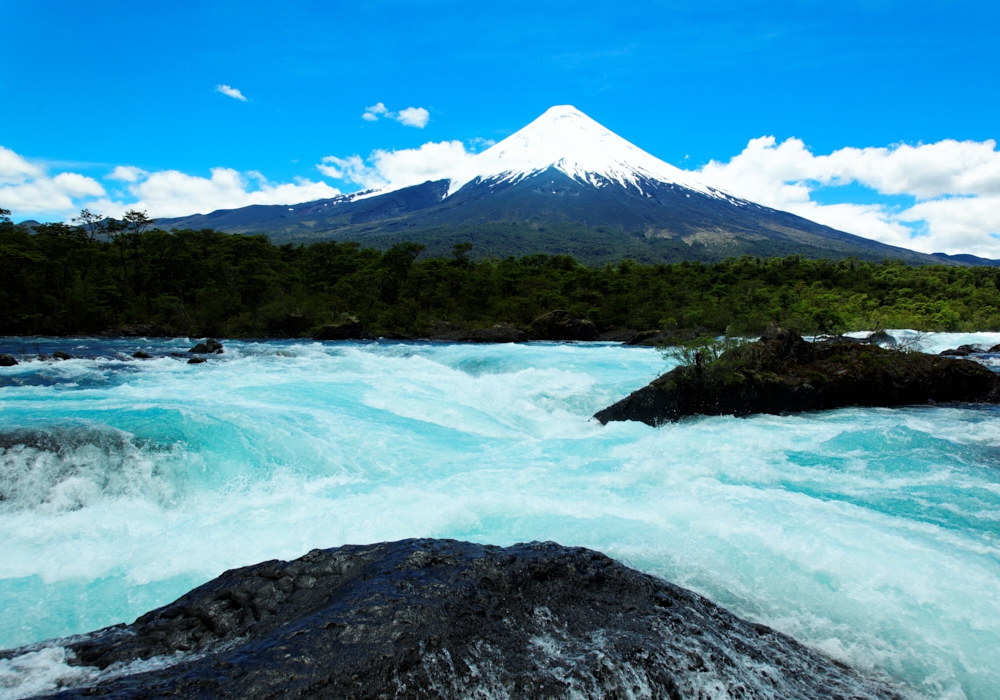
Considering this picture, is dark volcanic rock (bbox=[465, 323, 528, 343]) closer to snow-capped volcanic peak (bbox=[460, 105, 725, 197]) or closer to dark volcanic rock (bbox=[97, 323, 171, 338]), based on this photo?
dark volcanic rock (bbox=[97, 323, 171, 338])

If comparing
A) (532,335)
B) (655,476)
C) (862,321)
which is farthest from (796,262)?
(655,476)

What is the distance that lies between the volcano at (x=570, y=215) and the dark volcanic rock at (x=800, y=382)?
7635 cm

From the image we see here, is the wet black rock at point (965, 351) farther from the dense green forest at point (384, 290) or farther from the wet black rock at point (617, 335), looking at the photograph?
the wet black rock at point (617, 335)

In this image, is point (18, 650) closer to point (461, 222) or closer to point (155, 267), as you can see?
point (155, 267)

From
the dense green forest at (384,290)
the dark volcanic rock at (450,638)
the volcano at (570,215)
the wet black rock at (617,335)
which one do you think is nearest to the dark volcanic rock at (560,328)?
the wet black rock at (617,335)

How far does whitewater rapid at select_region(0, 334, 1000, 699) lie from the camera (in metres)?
3.69

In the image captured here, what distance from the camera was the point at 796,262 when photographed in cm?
4434

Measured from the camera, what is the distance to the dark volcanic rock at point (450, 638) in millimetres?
2059

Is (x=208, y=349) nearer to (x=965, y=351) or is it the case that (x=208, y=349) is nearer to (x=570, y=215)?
(x=965, y=351)

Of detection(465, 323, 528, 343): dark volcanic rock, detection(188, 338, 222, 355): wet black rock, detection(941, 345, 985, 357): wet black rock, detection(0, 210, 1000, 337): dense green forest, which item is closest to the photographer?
detection(188, 338, 222, 355): wet black rock

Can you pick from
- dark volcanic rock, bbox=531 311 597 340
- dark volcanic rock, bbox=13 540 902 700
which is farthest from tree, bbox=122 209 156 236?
dark volcanic rock, bbox=13 540 902 700

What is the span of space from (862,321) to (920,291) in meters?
12.3

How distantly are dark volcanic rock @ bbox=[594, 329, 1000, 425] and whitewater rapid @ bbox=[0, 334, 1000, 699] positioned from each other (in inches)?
21.0

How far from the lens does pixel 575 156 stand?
6604 inches
